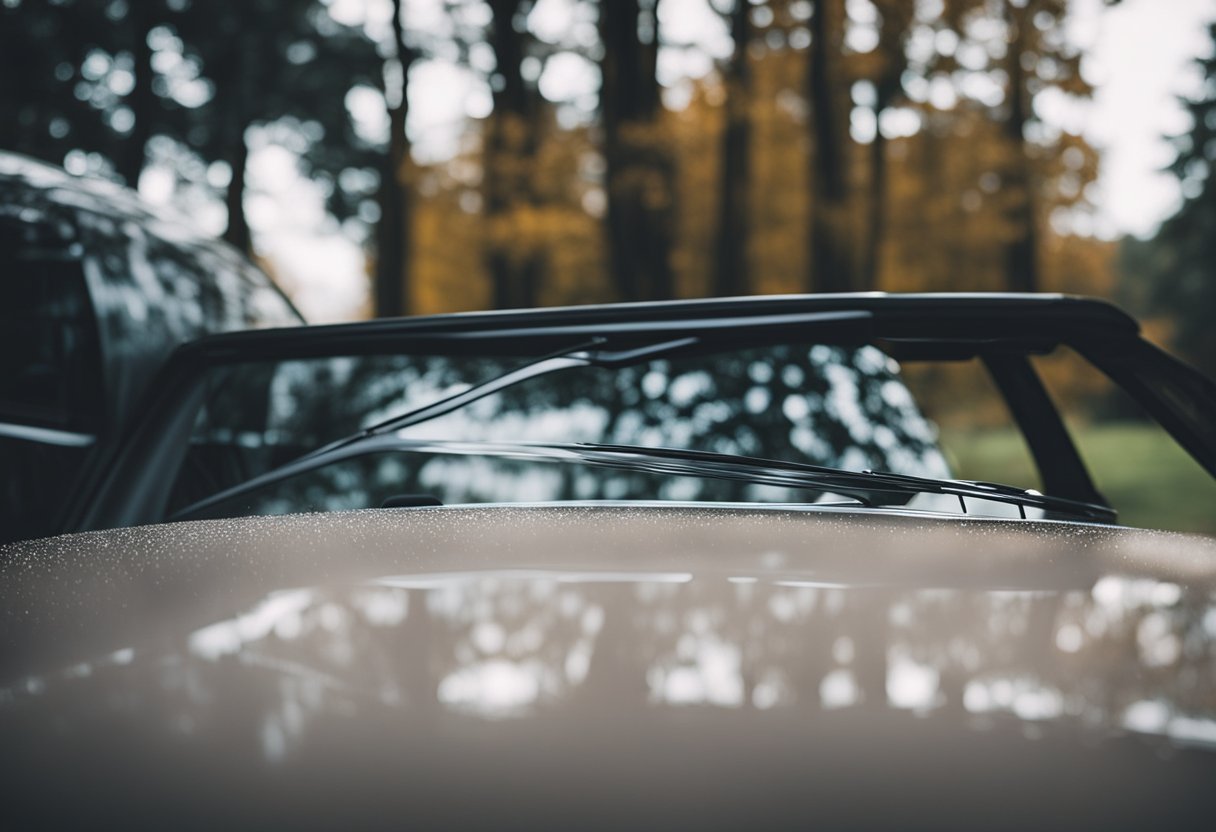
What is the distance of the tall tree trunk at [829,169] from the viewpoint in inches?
473

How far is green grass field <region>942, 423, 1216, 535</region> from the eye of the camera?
17.3m

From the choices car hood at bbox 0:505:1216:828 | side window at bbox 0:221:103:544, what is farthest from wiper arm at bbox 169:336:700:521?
side window at bbox 0:221:103:544

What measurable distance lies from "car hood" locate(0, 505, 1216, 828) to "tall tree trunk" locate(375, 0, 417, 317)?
12954mm

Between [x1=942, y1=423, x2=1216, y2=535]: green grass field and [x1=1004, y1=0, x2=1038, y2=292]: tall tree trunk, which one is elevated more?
[x1=1004, y1=0, x2=1038, y2=292]: tall tree trunk

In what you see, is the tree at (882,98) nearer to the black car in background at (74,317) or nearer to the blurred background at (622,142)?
the blurred background at (622,142)

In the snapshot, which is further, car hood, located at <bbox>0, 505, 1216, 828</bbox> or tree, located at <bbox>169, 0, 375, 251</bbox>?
tree, located at <bbox>169, 0, 375, 251</bbox>

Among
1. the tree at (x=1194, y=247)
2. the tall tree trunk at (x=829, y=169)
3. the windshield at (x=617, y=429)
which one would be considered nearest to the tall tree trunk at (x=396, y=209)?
the tall tree trunk at (x=829, y=169)

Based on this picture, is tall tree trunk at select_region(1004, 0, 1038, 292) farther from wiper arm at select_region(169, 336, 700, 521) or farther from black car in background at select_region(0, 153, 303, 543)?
wiper arm at select_region(169, 336, 700, 521)

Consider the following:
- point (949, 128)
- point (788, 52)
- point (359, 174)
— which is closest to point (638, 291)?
point (788, 52)

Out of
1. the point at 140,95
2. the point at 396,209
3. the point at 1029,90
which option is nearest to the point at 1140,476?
the point at 1029,90

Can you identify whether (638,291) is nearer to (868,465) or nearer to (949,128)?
(949,128)

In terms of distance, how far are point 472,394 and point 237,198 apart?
17.1m

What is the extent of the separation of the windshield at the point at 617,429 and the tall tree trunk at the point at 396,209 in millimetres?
11558

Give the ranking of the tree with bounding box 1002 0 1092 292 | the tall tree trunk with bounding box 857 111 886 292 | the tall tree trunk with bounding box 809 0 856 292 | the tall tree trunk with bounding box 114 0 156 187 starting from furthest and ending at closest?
1. the tall tree trunk with bounding box 114 0 156 187
2. the tall tree trunk with bounding box 857 111 886 292
3. the tall tree trunk with bounding box 809 0 856 292
4. the tree with bounding box 1002 0 1092 292
